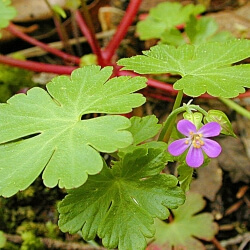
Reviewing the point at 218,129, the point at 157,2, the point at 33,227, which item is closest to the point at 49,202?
the point at 33,227

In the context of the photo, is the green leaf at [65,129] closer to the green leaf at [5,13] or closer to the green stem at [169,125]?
the green stem at [169,125]

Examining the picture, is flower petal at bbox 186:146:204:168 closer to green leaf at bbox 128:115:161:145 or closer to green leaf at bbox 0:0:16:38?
green leaf at bbox 128:115:161:145

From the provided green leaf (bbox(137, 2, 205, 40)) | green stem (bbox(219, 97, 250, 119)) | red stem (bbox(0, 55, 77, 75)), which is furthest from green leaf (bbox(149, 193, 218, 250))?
green leaf (bbox(137, 2, 205, 40))

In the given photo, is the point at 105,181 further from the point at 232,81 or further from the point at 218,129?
the point at 232,81

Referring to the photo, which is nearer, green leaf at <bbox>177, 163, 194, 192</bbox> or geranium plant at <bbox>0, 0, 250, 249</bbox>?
geranium plant at <bbox>0, 0, 250, 249</bbox>

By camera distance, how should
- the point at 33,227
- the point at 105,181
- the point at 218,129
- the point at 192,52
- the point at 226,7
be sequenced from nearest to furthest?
the point at 218,129
the point at 105,181
the point at 192,52
the point at 33,227
the point at 226,7

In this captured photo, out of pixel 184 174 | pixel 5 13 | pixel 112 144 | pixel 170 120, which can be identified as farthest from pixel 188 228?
pixel 5 13

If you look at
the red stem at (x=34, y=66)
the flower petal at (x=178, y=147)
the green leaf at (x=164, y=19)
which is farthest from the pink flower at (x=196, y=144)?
the green leaf at (x=164, y=19)
